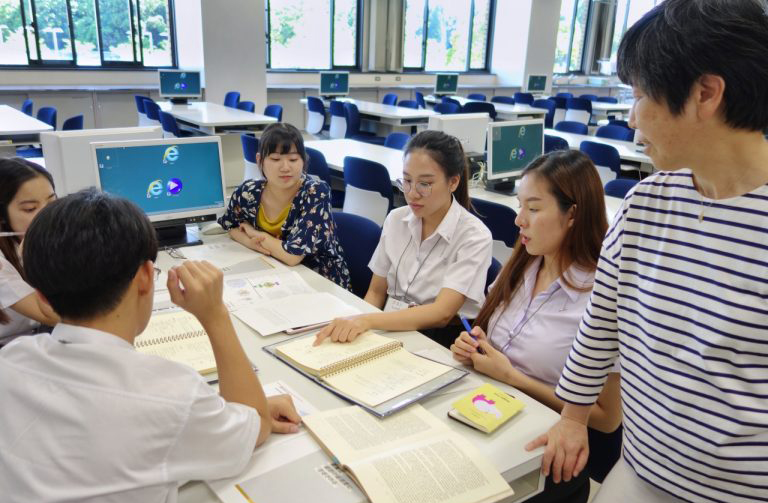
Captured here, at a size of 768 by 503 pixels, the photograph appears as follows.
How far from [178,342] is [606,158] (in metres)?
3.86

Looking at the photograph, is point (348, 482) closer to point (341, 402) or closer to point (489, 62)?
point (341, 402)

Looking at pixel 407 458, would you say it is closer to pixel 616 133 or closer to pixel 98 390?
pixel 98 390

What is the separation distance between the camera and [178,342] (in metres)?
1.54

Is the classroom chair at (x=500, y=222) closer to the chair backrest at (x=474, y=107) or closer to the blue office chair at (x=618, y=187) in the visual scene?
the blue office chair at (x=618, y=187)

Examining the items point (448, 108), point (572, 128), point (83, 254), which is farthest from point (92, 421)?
point (448, 108)

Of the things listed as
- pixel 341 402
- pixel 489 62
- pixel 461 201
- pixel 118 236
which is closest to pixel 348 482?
pixel 341 402

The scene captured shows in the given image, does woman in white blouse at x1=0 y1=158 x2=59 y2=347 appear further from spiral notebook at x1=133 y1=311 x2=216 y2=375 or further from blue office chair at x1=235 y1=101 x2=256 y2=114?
blue office chair at x1=235 y1=101 x2=256 y2=114

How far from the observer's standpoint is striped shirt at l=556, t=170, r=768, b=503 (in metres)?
0.87

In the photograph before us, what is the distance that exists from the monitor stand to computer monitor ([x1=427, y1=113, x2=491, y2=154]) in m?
1.87

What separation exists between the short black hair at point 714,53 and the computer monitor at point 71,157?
213 centimetres

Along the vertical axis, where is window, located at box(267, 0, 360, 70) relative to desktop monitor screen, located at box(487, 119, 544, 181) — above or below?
above

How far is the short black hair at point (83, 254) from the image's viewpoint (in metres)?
0.86

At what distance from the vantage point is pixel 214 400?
921 mm

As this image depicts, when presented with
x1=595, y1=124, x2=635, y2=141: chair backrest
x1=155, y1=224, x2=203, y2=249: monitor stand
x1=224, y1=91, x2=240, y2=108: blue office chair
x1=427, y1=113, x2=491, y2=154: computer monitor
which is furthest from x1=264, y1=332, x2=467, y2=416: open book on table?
x1=224, y1=91, x2=240, y2=108: blue office chair
